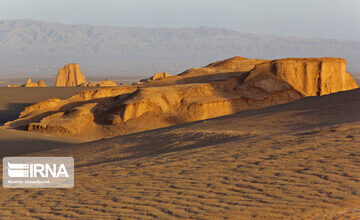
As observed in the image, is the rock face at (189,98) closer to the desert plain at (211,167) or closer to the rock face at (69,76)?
the desert plain at (211,167)

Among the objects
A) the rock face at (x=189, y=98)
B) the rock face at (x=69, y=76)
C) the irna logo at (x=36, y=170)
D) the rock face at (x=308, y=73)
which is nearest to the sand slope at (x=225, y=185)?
the irna logo at (x=36, y=170)

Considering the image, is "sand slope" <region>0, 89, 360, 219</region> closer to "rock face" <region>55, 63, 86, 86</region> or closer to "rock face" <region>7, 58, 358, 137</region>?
"rock face" <region>7, 58, 358, 137</region>

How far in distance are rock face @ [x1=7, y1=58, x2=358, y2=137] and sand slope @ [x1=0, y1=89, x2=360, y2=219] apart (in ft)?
31.9

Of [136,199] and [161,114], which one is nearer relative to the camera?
[136,199]

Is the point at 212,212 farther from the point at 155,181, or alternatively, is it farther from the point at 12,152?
the point at 12,152

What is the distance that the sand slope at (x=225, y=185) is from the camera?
222 inches

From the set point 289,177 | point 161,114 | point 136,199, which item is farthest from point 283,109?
point 136,199

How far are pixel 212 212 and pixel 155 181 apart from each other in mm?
1797

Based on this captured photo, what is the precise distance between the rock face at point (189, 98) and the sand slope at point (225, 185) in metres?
9.73

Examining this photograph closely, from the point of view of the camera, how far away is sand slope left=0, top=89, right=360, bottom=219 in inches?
222

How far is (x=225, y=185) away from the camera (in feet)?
21.8

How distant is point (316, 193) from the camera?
19.6ft

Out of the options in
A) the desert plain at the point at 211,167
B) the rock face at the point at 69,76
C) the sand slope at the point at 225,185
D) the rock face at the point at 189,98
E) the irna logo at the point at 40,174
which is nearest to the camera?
the sand slope at the point at 225,185

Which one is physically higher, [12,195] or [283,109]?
[283,109]
